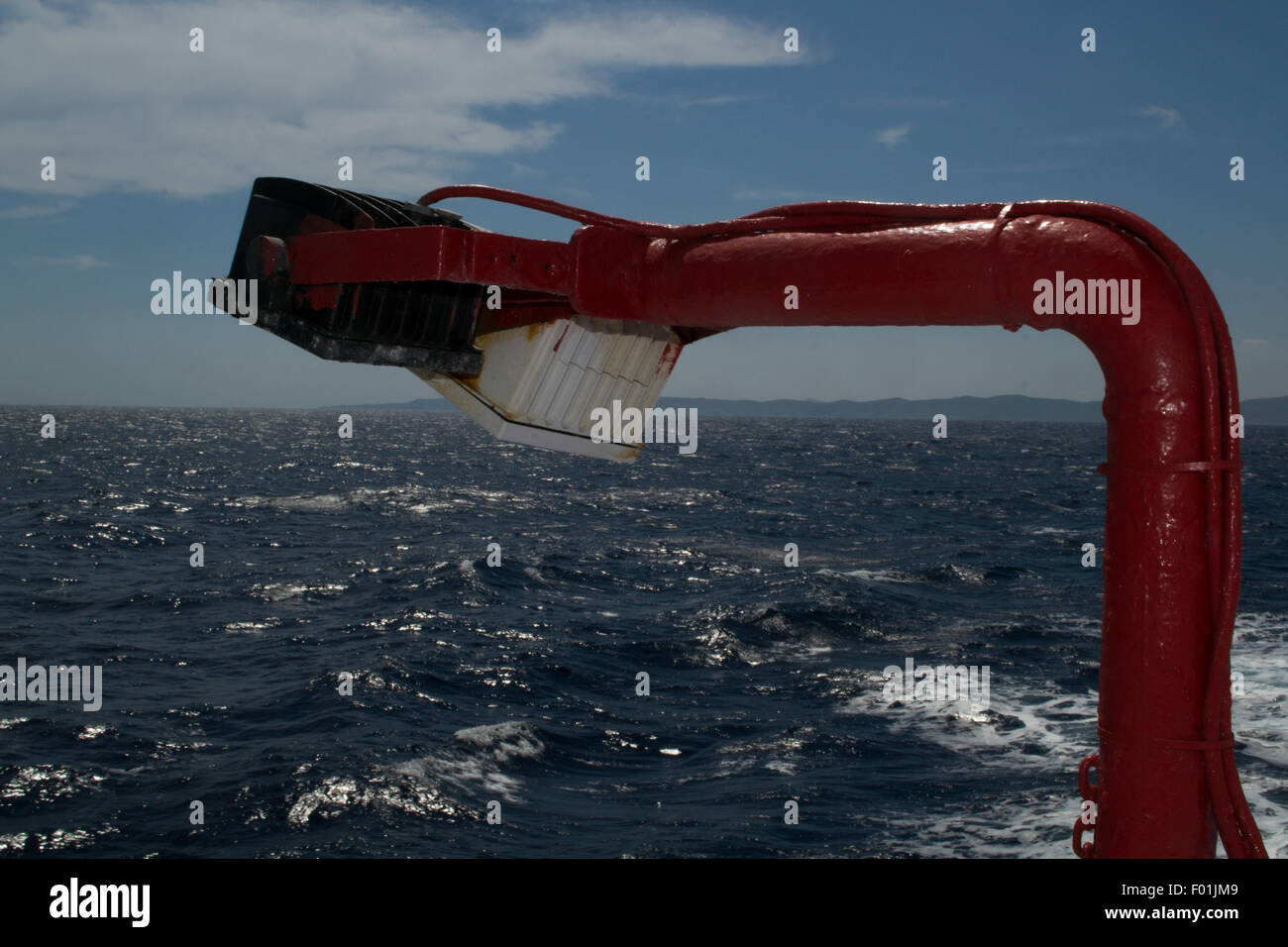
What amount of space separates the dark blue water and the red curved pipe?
35.8 ft

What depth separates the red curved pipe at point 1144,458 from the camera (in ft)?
12.3

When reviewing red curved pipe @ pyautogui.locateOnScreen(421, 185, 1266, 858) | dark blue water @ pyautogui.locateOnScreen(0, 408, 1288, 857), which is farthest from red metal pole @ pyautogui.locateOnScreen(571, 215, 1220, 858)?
dark blue water @ pyautogui.locateOnScreen(0, 408, 1288, 857)

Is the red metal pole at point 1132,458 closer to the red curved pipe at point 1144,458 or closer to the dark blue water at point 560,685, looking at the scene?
the red curved pipe at point 1144,458

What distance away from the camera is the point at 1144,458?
3.84 metres

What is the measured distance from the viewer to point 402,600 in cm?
2986

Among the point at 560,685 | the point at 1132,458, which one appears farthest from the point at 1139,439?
the point at 560,685

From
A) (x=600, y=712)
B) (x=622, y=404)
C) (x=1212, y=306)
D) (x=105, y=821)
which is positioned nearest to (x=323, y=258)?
(x=622, y=404)

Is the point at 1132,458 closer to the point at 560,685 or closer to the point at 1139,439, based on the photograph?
the point at 1139,439

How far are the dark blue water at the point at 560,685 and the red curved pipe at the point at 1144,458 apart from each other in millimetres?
10904

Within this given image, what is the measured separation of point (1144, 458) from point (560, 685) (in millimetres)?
18801

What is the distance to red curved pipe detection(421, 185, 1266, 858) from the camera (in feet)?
12.3

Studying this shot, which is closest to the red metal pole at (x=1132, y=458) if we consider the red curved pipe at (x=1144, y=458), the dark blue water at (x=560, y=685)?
the red curved pipe at (x=1144, y=458)

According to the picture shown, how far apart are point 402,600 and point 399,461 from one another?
6537 centimetres

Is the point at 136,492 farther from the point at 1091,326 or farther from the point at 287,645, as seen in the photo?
the point at 1091,326
